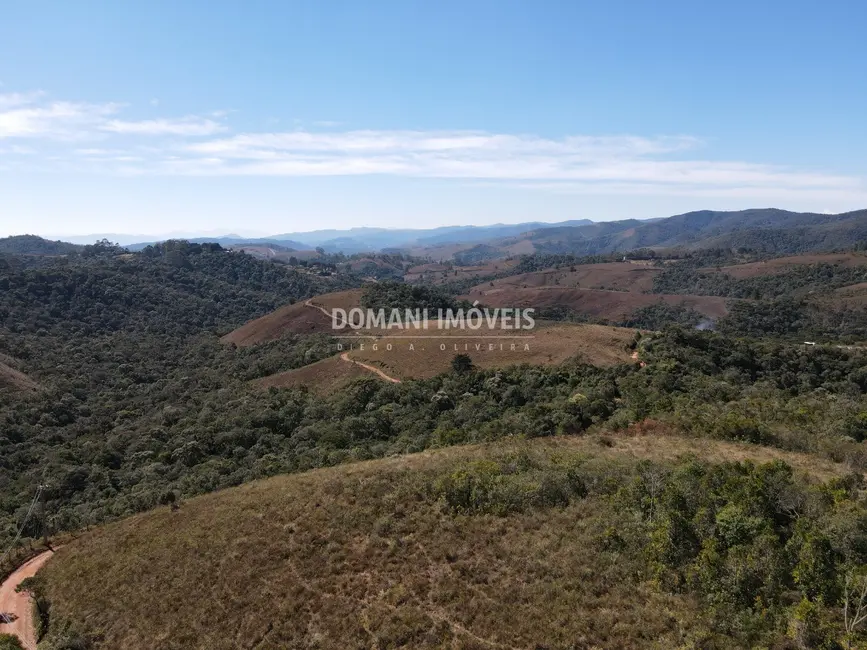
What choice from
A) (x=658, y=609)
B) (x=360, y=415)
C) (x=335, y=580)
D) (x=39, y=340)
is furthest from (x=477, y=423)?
(x=39, y=340)

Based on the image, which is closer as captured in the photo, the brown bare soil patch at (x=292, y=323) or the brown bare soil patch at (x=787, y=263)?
the brown bare soil patch at (x=292, y=323)

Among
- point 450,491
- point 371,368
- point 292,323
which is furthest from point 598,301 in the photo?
point 450,491

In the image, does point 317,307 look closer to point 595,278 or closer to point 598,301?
point 598,301

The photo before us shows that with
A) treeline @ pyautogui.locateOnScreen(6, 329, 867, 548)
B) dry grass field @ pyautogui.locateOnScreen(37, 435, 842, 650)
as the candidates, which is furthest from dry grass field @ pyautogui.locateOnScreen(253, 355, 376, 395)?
dry grass field @ pyautogui.locateOnScreen(37, 435, 842, 650)

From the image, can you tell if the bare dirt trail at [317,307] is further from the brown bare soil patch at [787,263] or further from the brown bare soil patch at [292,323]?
the brown bare soil patch at [787,263]

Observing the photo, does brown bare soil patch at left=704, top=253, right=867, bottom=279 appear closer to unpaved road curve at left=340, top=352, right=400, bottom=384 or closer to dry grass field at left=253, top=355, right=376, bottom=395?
unpaved road curve at left=340, top=352, right=400, bottom=384

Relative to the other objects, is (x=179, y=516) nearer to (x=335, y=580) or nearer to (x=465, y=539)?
(x=335, y=580)

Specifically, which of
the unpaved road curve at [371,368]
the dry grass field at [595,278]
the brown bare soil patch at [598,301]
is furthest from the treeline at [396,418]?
the dry grass field at [595,278]
